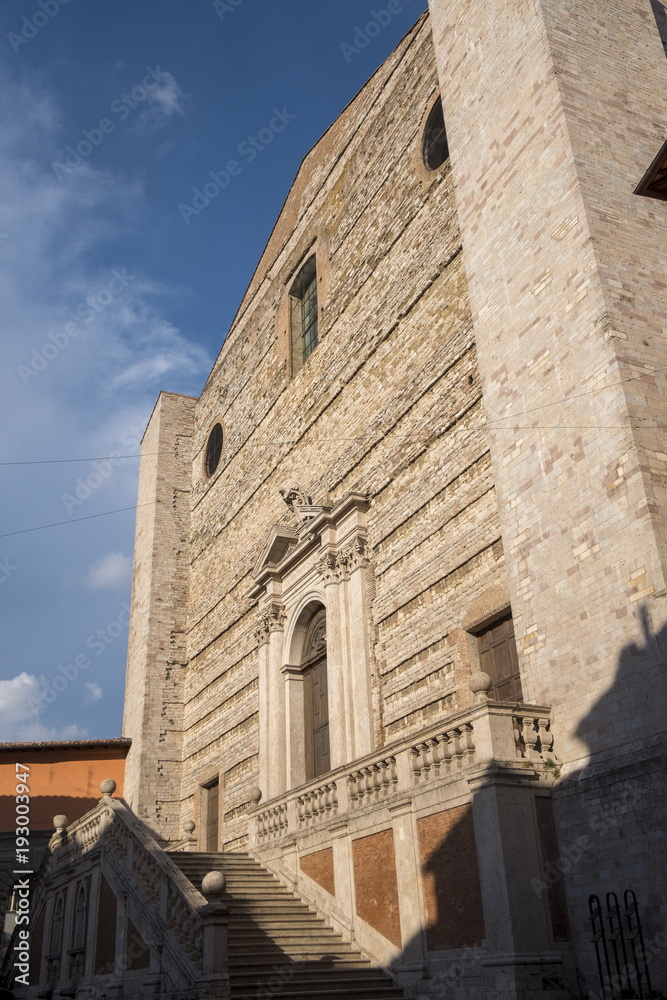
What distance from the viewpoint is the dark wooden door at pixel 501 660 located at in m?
9.26

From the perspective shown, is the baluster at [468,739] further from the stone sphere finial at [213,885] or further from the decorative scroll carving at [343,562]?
the decorative scroll carving at [343,562]

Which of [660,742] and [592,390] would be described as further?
[592,390]

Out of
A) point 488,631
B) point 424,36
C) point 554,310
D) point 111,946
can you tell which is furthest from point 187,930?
point 424,36

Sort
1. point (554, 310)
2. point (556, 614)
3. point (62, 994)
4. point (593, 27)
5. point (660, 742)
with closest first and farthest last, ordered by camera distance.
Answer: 1. point (660, 742)
2. point (556, 614)
3. point (554, 310)
4. point (593, 27)
5. point (62, 994)

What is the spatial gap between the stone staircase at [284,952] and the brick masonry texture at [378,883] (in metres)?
0.40

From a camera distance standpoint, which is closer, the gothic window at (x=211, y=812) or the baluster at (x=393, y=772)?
the baluster at (x=393, y=772)

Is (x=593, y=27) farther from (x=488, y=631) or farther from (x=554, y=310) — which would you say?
(x=488, y=631)

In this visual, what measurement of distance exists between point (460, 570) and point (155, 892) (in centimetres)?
492

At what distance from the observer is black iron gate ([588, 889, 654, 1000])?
21.5 feet

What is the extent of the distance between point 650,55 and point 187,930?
11338 mm

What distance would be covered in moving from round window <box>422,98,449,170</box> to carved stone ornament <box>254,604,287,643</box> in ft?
24.2

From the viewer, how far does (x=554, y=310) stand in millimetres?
9008

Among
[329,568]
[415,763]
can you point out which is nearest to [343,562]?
[329,568]

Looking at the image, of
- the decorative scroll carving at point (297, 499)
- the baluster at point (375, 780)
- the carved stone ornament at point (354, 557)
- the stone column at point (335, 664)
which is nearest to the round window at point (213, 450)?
the decorative scroll carving at point (297, 499)
